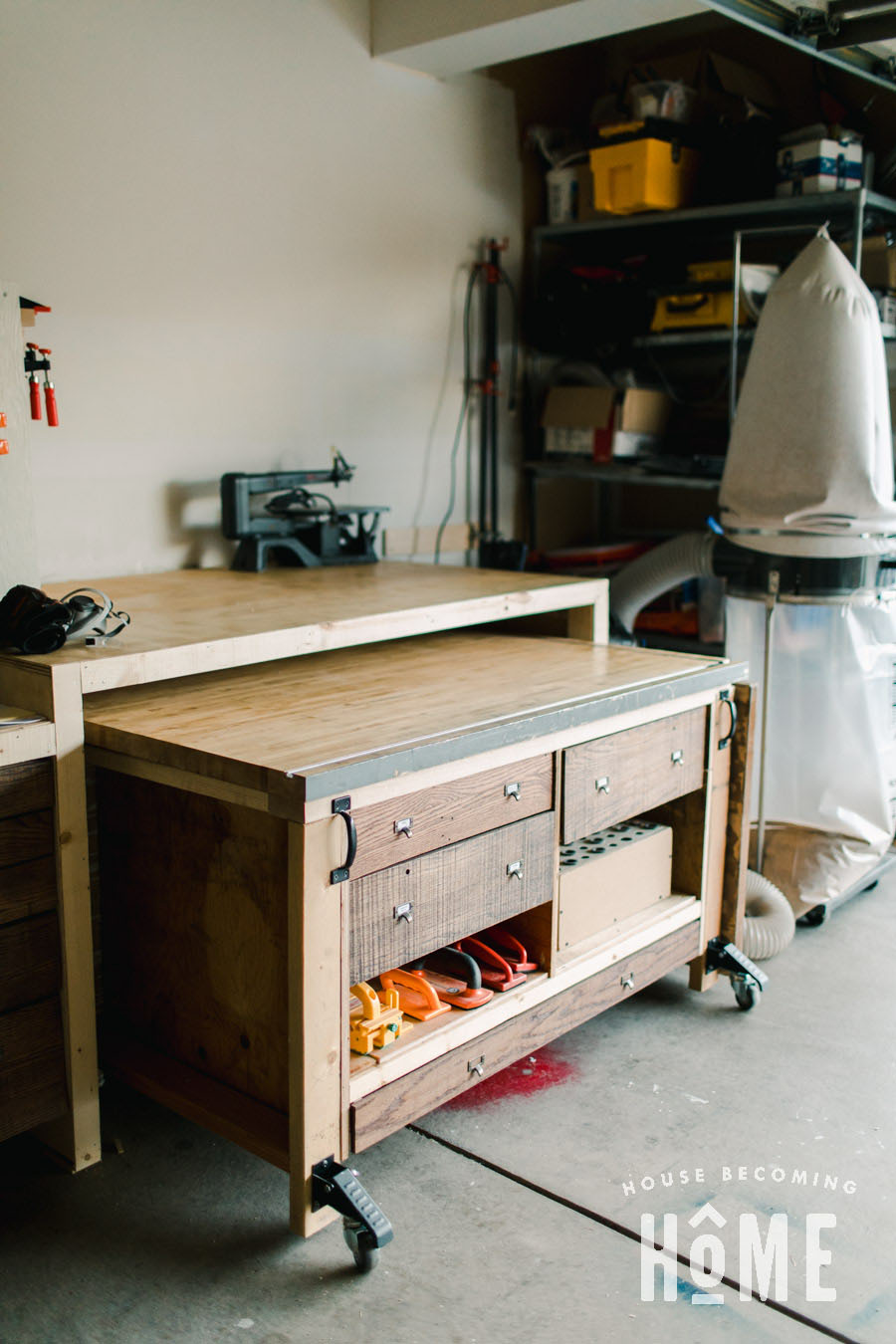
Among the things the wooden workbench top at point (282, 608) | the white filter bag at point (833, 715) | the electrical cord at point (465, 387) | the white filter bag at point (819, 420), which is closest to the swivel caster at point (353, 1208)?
the wooden workbench top at point (282, 608)

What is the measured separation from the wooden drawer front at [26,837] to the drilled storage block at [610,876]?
874 mm

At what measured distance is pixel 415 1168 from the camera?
189cm

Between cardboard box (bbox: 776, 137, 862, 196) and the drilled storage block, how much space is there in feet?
6.36

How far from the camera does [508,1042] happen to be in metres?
1.97

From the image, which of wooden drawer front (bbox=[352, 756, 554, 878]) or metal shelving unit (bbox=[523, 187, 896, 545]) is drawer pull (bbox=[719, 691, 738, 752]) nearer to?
wooden drawer front (bbox=[352, 756, 554, 878])

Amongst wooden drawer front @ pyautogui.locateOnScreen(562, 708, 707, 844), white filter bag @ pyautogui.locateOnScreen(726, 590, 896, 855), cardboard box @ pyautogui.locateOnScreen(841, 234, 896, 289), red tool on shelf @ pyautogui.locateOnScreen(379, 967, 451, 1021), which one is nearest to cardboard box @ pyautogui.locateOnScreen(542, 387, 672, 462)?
cardboard box @ pyautogui.locateOnScreen(841, 234, 896, 289)

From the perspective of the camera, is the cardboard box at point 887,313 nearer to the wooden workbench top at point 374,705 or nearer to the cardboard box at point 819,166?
the cardboard box at point 819,166

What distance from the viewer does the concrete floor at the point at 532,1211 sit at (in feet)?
5.12

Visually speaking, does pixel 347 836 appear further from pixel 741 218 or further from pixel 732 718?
pixel 741 218

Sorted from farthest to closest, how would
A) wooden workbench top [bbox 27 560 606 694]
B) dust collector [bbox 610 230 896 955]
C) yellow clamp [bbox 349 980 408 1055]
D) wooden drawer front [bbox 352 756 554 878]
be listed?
1. dust collector [bbox 610 230 896 955]
2. wooden workbench top [bbox 27 560 606 694]
3. yellow clamp [bbox 349 980 408 1055]
4. wooden drawer front [bbox 352 756 554 878]

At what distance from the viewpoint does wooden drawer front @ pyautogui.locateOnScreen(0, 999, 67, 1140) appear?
175 cm

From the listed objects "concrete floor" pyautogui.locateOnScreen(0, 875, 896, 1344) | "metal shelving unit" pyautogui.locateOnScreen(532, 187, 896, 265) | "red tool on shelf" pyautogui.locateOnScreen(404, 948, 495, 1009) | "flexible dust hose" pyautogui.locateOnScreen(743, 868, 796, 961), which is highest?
"metal shelving unit" pyautogui.locateOnScreen(532, 187, 896, 265)

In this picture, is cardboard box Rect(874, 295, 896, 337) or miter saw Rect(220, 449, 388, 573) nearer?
miter saw Rect(220, 449, 388, 573)

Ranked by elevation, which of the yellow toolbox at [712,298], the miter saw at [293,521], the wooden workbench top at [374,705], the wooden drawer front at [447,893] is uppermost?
the yellow toolbox at [712,298]
